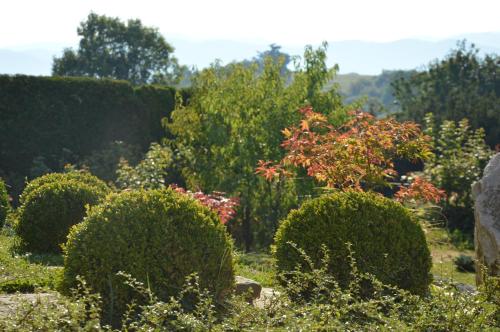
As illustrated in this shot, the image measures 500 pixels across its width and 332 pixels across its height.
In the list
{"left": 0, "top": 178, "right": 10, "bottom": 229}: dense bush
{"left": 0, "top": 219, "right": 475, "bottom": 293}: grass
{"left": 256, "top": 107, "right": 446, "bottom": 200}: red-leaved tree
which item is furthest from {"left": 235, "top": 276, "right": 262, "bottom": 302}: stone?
{"left": 0, "top": 178, "right": 10, "bottom": 229}: dense bush

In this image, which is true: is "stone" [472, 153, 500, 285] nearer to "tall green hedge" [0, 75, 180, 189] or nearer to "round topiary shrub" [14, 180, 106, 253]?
"round topiary shrub" [14, 180, 106, 253]

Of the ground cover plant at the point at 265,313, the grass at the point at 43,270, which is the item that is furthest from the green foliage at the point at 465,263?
the ground cover plant at the point at 265,313

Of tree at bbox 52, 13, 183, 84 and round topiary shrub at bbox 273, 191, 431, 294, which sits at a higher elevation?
tree at bbox 52, 13, 183, 84

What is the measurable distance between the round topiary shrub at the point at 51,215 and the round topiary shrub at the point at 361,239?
3872 mm

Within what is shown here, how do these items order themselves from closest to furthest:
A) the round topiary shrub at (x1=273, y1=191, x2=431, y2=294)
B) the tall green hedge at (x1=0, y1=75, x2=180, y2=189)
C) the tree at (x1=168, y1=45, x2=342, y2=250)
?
the round topiary shrub at (x1=273, y1=191, x2=431, y2=294)
the tree at (x1=168, y1=45, x2=342, y2=250)
the tall green hedge at (x1=0, y1=75, x2=180, y2=189)

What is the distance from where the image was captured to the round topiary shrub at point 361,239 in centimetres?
693

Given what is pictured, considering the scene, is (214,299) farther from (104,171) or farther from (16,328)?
(104,171)

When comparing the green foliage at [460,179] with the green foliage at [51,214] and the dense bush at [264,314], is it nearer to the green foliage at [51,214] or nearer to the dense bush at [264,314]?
the green foliage at [51,214]

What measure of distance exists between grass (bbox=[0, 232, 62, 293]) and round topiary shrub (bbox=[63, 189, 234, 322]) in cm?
57

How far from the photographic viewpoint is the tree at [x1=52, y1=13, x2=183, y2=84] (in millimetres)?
40688

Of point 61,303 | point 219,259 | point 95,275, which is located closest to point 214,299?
point 219,259

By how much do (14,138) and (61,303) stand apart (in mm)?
12830

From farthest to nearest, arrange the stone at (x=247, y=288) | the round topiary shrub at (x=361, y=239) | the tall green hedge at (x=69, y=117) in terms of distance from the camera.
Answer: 1. the tall green hedge at (x=69, y=117)
2. the stone at (x=247, y=288)
3. the round topiary shrub at (x=361, y=239)

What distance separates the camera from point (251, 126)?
13750mm
